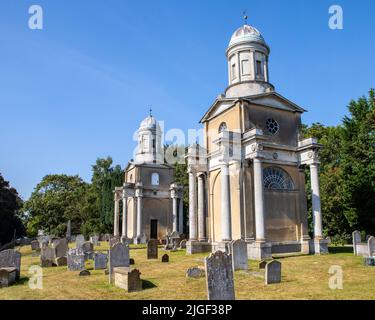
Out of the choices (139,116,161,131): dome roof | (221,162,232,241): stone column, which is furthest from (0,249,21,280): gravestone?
(139,116,161,131): dome roof

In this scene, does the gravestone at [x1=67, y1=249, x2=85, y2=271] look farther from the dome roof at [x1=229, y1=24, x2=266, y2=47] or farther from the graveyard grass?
the dome roof at [x1=229, y1=24, x2=266, y2=47]

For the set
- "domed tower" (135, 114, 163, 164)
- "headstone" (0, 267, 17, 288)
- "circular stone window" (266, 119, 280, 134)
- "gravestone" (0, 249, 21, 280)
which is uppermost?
"domed tower" (135, 114, 163, 164)

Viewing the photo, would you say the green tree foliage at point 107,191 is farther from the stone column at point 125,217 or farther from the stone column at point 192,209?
the stone column at point 192,209

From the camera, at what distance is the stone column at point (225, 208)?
63.3ft

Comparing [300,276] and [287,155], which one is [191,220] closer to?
[287,155]

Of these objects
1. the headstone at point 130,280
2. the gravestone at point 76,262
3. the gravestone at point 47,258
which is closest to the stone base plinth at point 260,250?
the gravestone at point 76,262

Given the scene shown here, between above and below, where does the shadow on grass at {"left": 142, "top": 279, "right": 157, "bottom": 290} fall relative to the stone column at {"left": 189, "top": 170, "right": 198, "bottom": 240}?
below

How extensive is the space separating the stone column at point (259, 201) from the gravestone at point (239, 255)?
4.61 m

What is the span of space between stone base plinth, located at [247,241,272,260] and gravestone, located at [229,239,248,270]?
4299mm

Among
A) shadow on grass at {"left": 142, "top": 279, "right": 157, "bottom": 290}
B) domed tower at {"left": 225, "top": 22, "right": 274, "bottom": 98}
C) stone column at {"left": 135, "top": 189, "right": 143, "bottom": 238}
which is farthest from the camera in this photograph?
stone column at {"left": 135, "top": 189, "right": 143, "bottom": 238}

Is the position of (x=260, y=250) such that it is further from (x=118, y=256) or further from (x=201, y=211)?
(x=118, y=256)

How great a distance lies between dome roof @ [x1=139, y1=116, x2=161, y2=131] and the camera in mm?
42359

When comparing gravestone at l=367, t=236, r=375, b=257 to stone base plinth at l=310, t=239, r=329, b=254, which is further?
stone base plinth at l=310, t=239, r=329, b=254

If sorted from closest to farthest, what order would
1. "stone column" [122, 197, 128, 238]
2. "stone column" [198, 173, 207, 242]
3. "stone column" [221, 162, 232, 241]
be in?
"stone column" [221, 162, 232, 241] < "stone column" [198, 173, 207, 242] < "stone column" [122, 197, 128, 238]
